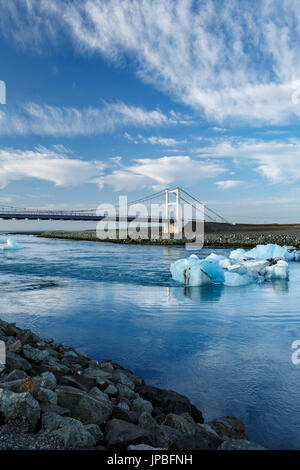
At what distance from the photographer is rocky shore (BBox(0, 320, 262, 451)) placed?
1.96 metres

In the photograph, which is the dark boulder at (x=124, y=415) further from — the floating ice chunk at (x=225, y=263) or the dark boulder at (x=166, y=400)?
the floating ice chunk at (x=225, y=263)

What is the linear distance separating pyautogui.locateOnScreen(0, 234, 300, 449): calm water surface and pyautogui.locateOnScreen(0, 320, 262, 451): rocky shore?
45cm

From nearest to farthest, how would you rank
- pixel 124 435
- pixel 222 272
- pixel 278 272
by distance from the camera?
pixel 124 435 < pixel 222 272 < pixel 278 272

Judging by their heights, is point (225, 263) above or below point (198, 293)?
above

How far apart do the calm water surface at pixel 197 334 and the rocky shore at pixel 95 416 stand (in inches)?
17.8

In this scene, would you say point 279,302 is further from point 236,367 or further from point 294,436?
point 294,436

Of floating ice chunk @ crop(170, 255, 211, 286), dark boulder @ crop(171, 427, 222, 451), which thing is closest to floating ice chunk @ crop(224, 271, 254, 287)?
floating ice chunk @ crop(170, 255, 211, 286)

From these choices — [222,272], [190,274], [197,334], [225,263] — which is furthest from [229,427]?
[225,263]

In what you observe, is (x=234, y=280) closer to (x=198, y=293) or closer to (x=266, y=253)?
(x=198, y=293)

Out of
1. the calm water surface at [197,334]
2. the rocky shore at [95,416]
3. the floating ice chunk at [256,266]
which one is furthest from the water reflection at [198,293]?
the rocky shore at [95,416]

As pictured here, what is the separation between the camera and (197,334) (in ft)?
17.4

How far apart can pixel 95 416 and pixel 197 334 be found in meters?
3.28

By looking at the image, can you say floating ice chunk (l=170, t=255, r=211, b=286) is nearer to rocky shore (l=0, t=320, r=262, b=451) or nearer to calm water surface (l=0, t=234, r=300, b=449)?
calm water surface (l=0, t=234, r=300, b=449)
